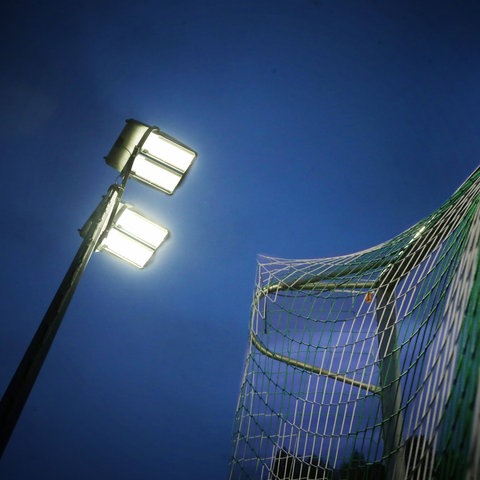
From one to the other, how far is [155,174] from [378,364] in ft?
7.83

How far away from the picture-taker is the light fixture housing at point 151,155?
2.79m

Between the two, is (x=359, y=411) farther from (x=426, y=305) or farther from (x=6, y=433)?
(x=6, y=433)

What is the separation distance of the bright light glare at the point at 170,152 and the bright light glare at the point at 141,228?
525 millimetres

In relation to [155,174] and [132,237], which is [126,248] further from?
[155,174]

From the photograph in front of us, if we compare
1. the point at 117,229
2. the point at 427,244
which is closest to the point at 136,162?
the point at 117,229

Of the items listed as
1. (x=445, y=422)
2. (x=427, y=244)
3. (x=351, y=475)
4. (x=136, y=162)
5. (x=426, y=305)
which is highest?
(x=136, y=162)

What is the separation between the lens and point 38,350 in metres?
1.64

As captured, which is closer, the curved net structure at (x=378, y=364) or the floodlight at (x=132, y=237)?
the curved net structure at (x=378, y=364)

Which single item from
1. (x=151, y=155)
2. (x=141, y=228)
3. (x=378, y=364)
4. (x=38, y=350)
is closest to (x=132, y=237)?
(x=141, y=228)

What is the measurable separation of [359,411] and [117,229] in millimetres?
2388

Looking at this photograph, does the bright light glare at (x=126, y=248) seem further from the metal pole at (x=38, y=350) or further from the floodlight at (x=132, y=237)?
the metal pole at (x=38, y=350)

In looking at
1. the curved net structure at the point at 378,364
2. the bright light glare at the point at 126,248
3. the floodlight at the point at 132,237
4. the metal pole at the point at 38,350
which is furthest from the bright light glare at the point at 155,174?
the curved net structure at the point at 378,364

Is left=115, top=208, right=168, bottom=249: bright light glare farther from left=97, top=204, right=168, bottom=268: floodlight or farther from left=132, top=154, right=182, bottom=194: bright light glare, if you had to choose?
left=132, top=154, right=182, bottom=194: bright light glare

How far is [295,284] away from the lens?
358cm
